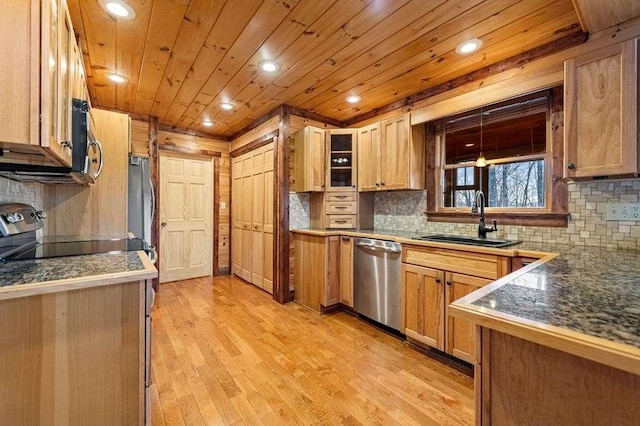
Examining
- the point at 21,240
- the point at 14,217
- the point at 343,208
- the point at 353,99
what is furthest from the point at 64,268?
the point at 353,99

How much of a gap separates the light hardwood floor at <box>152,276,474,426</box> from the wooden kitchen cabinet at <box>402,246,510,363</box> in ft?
0.61

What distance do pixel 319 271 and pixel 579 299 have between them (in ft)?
8.20

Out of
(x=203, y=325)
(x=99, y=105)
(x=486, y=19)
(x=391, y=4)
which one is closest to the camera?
(x=391, y=4)

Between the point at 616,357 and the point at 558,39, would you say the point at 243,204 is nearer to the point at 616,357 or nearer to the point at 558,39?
the point at 558,39

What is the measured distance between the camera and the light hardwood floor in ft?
5.40

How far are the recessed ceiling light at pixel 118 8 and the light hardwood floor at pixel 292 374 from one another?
2380mm

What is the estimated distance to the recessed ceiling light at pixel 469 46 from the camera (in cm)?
210

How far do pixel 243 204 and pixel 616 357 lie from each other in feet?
14.1

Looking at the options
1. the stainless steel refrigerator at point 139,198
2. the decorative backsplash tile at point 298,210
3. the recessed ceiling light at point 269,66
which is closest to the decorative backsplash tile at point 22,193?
the stainless steel refrigerator at point 139,198

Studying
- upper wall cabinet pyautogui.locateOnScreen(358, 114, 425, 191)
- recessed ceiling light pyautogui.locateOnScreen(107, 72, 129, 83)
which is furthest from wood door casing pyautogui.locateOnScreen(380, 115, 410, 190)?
recessed ceiling light pyautogui.locateOnScreen(107, 72, 129, 83)

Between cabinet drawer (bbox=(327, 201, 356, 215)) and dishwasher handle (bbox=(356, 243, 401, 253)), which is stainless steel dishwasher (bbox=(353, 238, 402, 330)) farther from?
cabinet drawer (bbox=(327, 201, 356, 215))

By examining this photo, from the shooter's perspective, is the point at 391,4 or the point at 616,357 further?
the point at 391,4

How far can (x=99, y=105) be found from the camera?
3453 millimetres

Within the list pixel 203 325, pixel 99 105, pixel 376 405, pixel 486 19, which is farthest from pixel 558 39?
pixel 99 105
